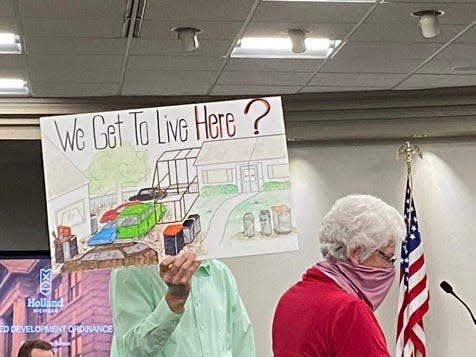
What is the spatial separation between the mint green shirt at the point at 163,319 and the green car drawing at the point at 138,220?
0.12 meters

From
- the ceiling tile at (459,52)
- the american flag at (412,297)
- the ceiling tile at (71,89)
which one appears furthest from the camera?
the american flag at (412,297)

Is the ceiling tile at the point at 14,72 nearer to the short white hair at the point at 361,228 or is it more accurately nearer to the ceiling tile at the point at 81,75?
the ceiling tile at the point at 81,75

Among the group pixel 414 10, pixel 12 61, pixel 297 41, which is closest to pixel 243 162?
pixel 414 10

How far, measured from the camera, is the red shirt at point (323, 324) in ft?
6.63

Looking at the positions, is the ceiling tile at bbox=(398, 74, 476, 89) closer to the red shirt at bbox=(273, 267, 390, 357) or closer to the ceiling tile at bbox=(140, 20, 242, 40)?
the ceiling tile at bbox=(140, 20, 242, 40)

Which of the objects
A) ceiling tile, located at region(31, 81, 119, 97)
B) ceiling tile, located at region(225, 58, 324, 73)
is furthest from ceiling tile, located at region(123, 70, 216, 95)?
ceiling tile, located at region(225, 58, 324, 73)

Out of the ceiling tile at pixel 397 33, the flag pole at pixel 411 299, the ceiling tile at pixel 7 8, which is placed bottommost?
the flag pole at pixel 411 299

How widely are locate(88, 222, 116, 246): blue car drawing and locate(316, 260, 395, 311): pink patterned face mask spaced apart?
530 millimetres

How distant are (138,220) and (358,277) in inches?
22.5

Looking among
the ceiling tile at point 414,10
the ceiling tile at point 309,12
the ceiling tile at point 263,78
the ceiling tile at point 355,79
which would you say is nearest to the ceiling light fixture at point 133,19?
the ceiling tile at point 309,12

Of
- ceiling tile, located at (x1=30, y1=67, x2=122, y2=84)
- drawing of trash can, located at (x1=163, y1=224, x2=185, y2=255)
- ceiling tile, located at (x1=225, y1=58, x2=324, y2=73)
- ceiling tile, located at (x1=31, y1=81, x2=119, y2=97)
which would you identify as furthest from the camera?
ceiling tile, located at (x1=31, y1=81, x2=119, y2=97)

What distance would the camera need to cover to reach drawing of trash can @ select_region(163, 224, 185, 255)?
6.59ft

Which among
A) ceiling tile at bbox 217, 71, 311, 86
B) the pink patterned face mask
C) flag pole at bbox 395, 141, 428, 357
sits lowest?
flag pole at bbox 395, 141, 428, 357

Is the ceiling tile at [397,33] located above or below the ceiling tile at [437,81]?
above
